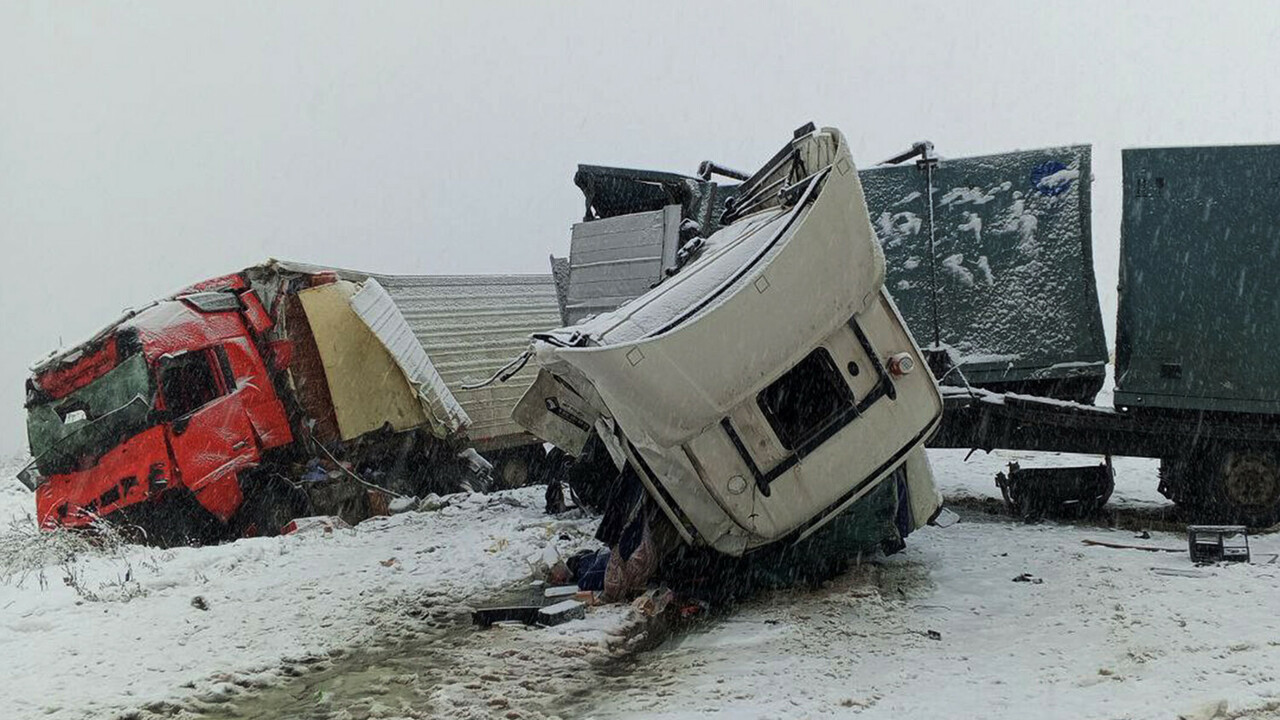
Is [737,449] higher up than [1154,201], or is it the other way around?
[1154,201]

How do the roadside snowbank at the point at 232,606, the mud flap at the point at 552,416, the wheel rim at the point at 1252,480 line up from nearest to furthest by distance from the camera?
1. the roadside snowbank at the point at 232,606
2. the mud flap at the point at 552,416
3. the wheel rim at the point at 1252,480

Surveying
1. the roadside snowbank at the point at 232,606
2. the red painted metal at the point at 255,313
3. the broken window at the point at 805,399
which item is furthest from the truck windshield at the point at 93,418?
the broken window at the point at 805,399

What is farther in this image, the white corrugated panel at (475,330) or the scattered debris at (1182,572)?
the white corrugated panel at (475,330)

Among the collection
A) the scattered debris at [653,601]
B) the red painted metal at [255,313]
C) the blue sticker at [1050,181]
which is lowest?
the scattered debris at [653,601]

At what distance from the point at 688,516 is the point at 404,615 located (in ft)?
6.87

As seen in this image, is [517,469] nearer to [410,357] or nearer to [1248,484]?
[410,357]

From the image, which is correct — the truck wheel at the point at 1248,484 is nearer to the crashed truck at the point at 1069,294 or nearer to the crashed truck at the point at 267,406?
the crashed truck at the point at 1069,294

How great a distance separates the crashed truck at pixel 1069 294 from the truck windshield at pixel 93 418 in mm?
4386

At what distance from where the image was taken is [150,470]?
30.7 ft

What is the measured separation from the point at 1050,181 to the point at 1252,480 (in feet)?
10.1

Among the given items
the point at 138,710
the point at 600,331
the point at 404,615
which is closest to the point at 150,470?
the point at 404,615

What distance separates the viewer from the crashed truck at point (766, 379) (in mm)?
4832

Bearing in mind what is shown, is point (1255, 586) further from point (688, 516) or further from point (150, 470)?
point (150, 470)

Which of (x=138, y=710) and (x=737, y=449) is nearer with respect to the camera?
(x=138, y=710)
